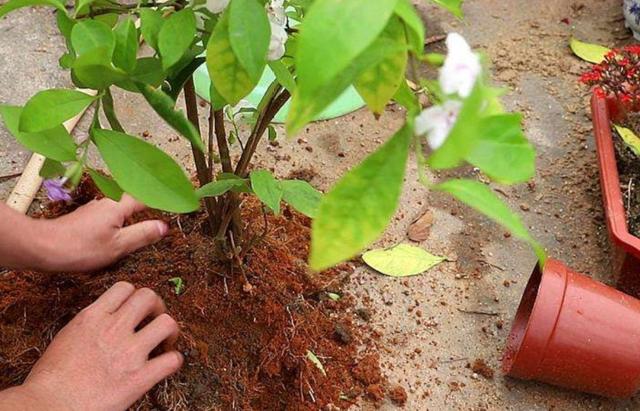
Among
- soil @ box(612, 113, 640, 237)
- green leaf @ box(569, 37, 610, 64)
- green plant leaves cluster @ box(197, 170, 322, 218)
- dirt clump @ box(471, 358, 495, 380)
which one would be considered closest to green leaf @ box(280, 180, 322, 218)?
green plant leaves cluster @ box(197, 170, 322, 218)

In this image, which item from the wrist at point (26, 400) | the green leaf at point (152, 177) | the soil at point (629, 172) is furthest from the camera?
the soil at point (629, 172)

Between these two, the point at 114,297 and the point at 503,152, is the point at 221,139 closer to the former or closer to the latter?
the point at 114,297

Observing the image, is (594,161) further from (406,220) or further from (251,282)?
(251,282)

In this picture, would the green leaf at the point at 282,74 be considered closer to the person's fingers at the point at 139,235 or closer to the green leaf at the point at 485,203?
the green leaf at the point at 485,203

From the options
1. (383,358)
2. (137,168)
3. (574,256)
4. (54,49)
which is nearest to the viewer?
(137,168)

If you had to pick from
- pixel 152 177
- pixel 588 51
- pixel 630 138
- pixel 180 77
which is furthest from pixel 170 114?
pixel 588 51

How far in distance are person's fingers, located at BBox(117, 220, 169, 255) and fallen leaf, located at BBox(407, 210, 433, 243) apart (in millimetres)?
440

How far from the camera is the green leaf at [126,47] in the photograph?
26.2 inches

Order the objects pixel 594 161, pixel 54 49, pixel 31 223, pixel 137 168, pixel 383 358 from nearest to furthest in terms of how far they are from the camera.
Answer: pixel 137 168 < pixel 31 223 < pixel 383 358 < pixel 594 161 < pixel 54 49

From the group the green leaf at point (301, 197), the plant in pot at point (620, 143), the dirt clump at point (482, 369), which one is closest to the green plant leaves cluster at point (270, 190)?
the green leaf at point (301, 197)

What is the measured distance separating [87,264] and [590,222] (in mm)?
873

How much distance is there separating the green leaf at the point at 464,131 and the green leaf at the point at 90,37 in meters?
0.33

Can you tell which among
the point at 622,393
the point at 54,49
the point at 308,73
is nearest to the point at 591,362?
the point at 622,393

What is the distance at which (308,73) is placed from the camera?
0.42m
